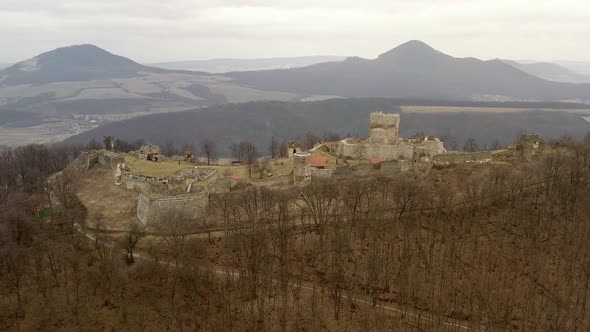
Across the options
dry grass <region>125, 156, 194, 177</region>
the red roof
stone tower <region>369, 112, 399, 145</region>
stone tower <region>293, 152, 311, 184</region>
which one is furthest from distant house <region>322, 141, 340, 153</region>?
dry grass <region>125, 156, 194, 177</region>

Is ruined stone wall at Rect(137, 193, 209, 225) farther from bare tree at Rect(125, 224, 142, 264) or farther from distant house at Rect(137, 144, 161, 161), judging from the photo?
distant house at Rect(137, 144, 161, 161)

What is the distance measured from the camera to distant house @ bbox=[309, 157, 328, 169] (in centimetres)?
6118

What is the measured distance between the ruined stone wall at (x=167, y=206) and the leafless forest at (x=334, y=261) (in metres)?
1.27

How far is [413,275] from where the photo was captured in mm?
42812

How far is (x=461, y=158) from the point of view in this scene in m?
62.9

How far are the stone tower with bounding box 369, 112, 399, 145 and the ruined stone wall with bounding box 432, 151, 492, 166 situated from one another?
831 centimetres

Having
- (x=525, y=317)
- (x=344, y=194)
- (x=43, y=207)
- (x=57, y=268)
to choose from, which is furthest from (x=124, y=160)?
(x=525, y=317)

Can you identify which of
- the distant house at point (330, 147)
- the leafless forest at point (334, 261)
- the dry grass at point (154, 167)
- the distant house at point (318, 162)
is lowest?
the leafless forest at point (334, 261)

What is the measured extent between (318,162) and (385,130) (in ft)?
39.0

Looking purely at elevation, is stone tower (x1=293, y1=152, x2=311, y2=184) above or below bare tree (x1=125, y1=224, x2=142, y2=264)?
above

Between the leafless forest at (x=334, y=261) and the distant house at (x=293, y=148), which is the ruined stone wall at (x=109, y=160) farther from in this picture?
the distant house at (x=293, y=148)

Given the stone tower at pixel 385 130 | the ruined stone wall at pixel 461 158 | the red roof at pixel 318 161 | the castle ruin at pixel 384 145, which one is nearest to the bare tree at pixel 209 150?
the red roof at pixel 318 161

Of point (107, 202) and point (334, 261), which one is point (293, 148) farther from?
point (334, 261)

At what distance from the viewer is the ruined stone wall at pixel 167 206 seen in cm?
5162
